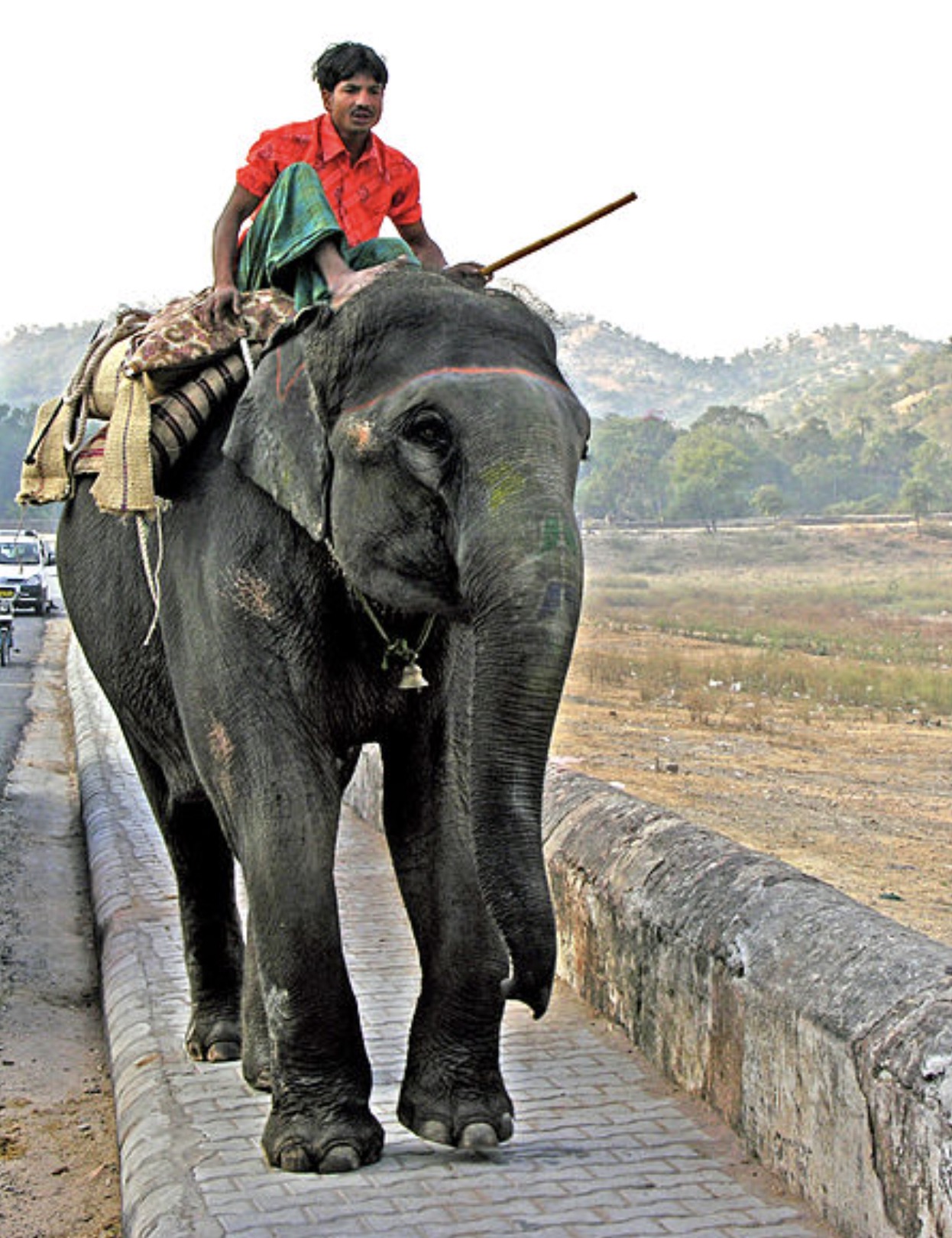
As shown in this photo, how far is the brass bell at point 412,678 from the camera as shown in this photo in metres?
4.89

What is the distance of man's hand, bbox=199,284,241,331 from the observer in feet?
17.9

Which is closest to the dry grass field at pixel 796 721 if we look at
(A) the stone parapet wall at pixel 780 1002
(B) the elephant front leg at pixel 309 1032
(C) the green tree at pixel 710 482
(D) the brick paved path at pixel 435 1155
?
(A) the stone parapet wall at pixel 780 1002

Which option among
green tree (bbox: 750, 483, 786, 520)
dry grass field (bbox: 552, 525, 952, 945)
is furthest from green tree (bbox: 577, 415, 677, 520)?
dry grass field (bbox: 552, 525, 952, 945)

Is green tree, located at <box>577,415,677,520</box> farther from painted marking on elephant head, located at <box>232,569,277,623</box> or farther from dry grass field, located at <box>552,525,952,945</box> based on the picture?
painted marking on elephant head, located at <box>232,569,277,623</box>

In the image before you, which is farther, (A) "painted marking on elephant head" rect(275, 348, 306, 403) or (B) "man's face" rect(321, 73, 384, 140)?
(B) "man's face" rect(321, 73, 384, 140)

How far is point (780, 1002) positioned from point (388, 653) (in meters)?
1.38

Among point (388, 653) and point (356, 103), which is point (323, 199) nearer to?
point (356, 103)

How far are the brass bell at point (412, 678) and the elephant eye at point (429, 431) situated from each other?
0.71m

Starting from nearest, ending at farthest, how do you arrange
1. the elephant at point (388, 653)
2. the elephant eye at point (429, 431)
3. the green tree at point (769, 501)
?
the elephant at point (388, 653) → the elephant eye at point (429, 431) → the green tree at point (769, 501)

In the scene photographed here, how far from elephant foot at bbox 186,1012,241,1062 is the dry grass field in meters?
4.36

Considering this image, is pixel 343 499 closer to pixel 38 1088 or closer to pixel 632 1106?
pixel 632 1106

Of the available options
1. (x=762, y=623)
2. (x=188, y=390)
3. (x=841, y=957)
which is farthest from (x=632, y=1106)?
(x=762, y=623)

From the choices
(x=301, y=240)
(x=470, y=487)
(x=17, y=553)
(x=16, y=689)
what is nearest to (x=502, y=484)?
(x=470, y=487)

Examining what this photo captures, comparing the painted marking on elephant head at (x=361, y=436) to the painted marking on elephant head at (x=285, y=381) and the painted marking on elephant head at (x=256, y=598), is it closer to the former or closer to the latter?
the painted marking on elephant head at (x=285, y=381)
